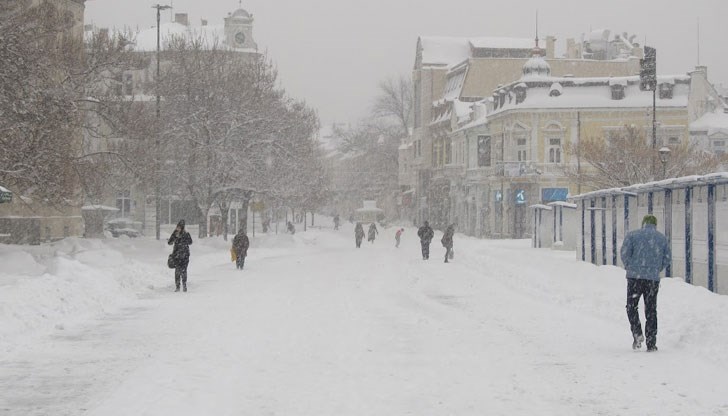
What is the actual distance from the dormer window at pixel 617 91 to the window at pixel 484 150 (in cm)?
1048

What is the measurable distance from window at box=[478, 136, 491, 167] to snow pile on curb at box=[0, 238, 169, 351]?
44.7 meters

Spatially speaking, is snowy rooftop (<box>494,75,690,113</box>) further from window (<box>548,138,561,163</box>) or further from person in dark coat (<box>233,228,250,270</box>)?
person in dark coat (<box>233,228,250,270</box>)

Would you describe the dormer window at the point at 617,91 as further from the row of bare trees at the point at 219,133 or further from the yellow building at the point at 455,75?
the row of bare trees at the point at 219,133

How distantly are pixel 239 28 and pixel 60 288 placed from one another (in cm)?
9095

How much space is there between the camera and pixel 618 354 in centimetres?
1303

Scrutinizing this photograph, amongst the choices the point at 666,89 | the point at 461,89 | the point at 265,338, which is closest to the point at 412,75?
the point at 461,89

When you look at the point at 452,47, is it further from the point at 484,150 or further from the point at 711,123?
the point at 711,123

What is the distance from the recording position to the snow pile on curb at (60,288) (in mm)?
15594

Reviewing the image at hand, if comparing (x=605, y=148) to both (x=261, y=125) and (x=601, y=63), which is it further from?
(x=601, y=63)

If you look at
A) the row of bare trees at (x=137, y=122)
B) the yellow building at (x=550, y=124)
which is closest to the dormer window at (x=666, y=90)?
the yellow building at (x=550, y=124)

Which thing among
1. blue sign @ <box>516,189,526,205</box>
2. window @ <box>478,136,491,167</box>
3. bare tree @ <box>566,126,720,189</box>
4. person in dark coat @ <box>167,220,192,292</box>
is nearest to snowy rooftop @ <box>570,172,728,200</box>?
person in dark coat @ <box>167,220,192,292</box>

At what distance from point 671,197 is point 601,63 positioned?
214 ft

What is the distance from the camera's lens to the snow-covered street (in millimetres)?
9664

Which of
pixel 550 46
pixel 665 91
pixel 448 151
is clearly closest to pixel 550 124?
pixel 665 91
